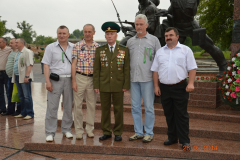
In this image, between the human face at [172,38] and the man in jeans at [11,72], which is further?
the man in jeans at [11,72]

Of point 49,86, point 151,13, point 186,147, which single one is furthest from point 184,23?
point 49,86

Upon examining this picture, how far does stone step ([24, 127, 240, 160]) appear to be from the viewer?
12.5 ft

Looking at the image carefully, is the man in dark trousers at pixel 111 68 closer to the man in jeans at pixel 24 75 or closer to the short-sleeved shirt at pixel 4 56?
the man in jeans at pixel 24 75

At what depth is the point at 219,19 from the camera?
88.8ft

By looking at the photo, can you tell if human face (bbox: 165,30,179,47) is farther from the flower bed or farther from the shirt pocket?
the flower bed

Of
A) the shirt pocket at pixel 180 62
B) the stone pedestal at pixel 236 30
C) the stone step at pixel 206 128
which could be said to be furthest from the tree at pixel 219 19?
the shirt pocket at pixel 180 62

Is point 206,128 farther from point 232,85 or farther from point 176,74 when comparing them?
point 176,74

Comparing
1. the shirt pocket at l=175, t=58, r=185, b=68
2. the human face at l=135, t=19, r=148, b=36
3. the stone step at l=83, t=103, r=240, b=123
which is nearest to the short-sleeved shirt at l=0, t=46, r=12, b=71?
the stone step at l=83, t=103, r=240, b=123

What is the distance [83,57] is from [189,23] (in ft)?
11.4

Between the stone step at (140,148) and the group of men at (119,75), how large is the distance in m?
0.12

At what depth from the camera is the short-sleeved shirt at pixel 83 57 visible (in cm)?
408

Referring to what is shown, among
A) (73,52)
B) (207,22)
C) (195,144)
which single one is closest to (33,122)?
(73,52)

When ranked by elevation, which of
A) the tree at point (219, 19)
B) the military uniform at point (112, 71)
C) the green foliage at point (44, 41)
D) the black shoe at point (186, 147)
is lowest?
the black shoe at point (186, 147)

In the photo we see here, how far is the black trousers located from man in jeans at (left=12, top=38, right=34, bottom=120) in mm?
3406
